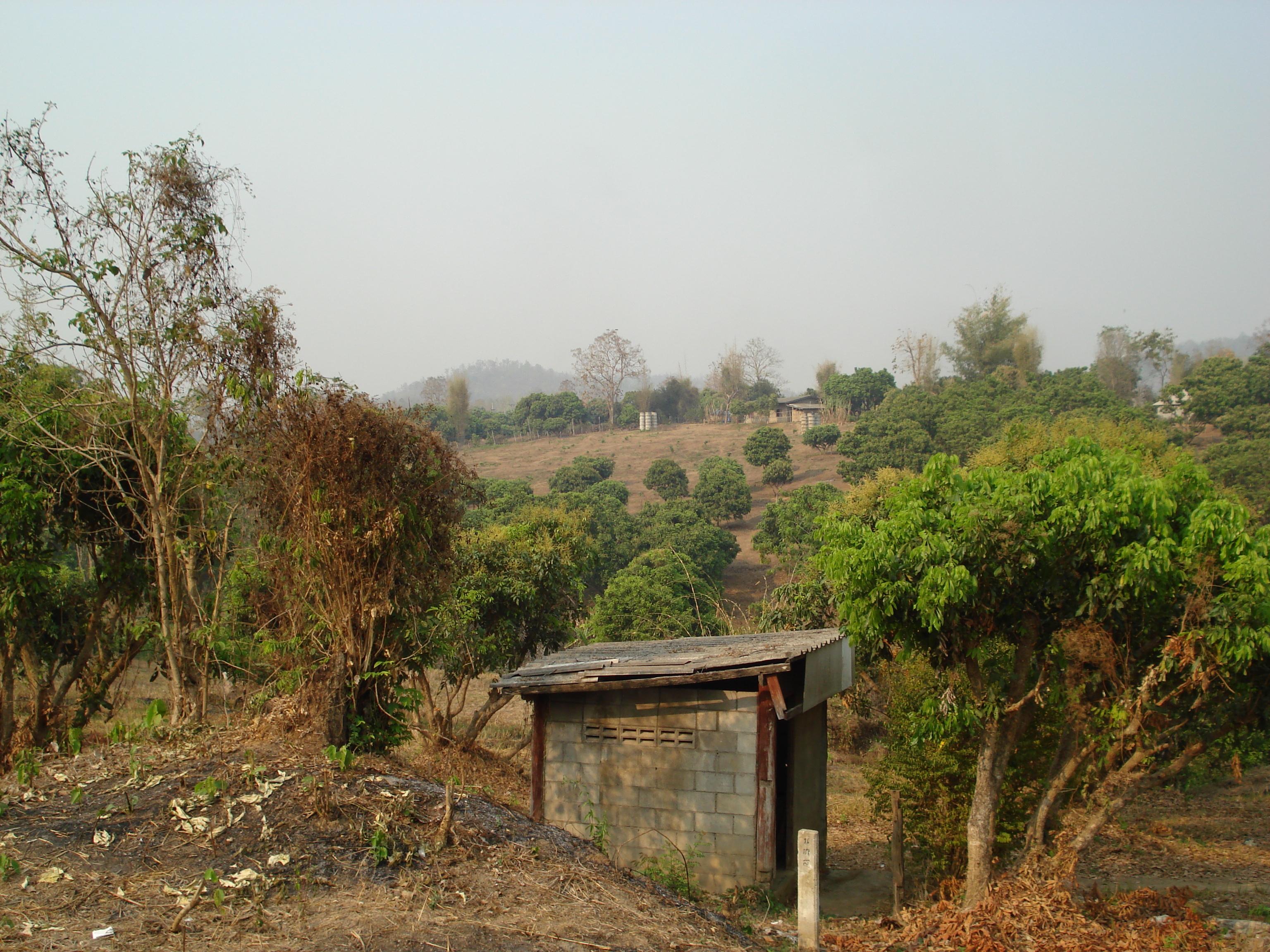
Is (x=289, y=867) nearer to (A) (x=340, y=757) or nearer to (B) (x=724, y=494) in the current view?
(A) (x=340, y=757)

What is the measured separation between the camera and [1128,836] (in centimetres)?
1393

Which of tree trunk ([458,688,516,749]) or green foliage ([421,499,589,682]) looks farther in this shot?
green foliage ([421,499,589,682])

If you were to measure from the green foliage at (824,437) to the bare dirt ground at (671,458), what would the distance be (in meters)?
0.78

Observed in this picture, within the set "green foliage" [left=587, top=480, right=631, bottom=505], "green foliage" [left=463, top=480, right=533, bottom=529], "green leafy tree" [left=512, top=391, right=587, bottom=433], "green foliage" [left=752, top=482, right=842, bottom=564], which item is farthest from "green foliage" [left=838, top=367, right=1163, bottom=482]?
"green leafy tree" [left=512, top=391, right=587, bottom=433]

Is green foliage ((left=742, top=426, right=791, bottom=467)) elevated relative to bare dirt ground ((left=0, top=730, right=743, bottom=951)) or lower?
elevated

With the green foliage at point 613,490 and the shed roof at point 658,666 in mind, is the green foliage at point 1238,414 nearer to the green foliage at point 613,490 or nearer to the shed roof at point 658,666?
the green foliage at point 613,490

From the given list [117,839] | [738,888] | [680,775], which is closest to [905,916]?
[738,888]

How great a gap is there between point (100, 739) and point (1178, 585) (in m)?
10.9

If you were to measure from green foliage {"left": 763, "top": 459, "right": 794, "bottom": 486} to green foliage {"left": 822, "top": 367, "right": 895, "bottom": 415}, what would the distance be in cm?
1498

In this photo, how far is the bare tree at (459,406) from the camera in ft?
250

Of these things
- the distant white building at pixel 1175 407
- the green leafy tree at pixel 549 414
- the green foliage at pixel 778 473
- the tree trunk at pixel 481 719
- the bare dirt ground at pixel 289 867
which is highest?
the green leafy tree at pixel 549 414

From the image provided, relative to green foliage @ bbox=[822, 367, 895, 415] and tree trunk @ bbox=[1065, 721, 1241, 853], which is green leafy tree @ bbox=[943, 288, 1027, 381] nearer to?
green foliage @ bbox=[822, 367, 895, 415]

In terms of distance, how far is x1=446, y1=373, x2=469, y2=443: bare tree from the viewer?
76125 millimetres

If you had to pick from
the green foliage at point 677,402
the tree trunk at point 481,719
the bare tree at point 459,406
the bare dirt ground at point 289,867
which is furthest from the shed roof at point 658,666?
Result: the green foliage at point 677,402
